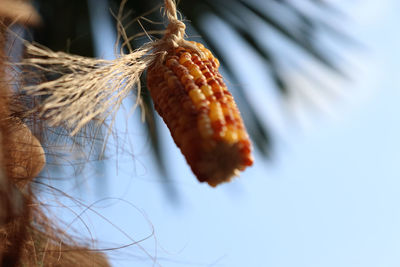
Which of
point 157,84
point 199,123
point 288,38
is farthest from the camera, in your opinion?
point 288,38

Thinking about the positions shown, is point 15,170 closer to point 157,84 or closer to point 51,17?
point 157,84

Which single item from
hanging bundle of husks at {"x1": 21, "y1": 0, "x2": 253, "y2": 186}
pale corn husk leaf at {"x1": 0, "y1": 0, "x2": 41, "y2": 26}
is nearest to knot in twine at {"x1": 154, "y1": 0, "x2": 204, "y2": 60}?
hanging bundle of husks at {"x1": 21, "y1": 0, "x2": 253, "y2": 186}

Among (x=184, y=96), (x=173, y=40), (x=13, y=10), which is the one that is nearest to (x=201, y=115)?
(x=184, y=96)

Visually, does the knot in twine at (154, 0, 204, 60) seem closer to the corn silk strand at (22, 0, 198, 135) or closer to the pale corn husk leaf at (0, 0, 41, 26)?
the corn silk strand at (22, 0, 198, 135)

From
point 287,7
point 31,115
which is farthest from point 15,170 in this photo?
point 287,7

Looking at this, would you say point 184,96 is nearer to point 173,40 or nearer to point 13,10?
point 173,40

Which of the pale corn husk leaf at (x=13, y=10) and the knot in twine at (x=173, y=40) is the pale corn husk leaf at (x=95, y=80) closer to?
the knot in twine at (x=173, y=40)

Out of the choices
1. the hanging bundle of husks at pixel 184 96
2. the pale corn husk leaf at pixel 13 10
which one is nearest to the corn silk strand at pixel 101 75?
the hanging bundle of husks at pixel 184 96
